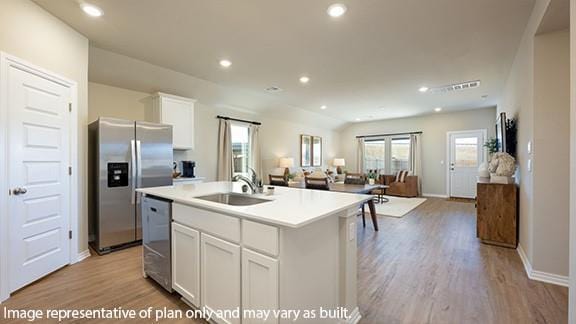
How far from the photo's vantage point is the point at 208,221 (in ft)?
5.80

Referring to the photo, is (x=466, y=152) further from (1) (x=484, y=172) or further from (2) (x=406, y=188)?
(1) (x=484, y=172)

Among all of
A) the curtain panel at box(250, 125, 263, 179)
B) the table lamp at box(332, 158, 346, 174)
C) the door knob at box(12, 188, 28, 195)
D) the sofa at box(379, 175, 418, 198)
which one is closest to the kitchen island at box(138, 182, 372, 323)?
the door knob at box(12, 188, 28, 195)

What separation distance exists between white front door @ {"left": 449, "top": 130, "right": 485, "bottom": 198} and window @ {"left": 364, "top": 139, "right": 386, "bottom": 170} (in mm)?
2115

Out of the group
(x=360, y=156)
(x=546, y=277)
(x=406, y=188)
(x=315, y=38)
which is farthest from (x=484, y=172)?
(x=360, y=156)

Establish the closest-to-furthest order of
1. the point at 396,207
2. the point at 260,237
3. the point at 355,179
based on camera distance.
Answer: the point at 260,237 → the point at 355,179 → the point at 396,207

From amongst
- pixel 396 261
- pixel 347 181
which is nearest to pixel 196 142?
pixel 347 181

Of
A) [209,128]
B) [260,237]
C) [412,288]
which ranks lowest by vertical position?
[412,288]

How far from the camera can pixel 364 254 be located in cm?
313

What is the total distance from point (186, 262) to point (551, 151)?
3.54m

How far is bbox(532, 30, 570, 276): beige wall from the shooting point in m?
2.33

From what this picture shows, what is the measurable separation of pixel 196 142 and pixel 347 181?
11.0ft

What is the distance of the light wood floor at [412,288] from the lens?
76.6 inches

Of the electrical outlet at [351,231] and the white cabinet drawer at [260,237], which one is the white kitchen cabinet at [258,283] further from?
the electrical outlet at [351,231]

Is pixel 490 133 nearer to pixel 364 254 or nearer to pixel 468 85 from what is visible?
pixel 468 85
